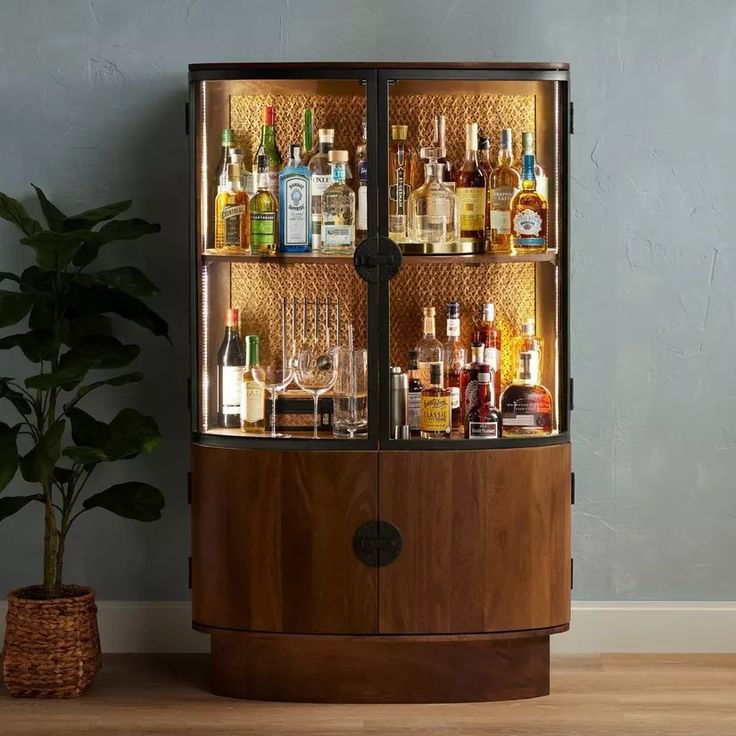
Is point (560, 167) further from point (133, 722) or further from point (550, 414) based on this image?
point (133, 722)

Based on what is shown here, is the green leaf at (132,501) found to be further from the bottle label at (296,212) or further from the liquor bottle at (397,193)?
the liquor bottle at (397,193)

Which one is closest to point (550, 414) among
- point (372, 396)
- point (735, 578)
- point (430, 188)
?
point (372, 396)

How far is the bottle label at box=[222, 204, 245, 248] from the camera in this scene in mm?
3467

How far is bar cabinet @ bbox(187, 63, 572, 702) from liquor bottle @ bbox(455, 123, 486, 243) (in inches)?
2.4

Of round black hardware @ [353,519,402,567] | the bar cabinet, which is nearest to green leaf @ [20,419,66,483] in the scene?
the bar cabinet

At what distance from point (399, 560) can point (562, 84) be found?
57.9 inches

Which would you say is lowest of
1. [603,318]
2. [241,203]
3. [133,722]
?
[133,722]

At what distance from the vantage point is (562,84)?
3.40 meters

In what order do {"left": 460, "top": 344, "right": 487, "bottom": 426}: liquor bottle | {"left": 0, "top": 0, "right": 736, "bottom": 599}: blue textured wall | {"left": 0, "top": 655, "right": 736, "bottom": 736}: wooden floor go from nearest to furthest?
{"left": 0, "top": 655, "right": 736, "bottom": 736}: wooden floor
{"left": 460, "top": 344, "right": 487, "bottom": 426}: liquor bottle
{"left": 0, "top": 0, "right": 736, "bottom": 599}: blue textured wall

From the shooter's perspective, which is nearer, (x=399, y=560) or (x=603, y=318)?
(x=399, y=560)

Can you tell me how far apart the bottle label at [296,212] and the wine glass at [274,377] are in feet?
1.26

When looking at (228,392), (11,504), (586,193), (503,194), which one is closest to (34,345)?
(11,504)

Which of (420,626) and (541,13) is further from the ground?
(541,13)

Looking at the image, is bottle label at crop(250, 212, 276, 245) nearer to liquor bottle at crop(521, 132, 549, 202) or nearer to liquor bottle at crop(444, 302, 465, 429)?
liquor bottle at crop(444, 302, 465, 429)
